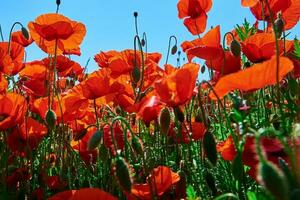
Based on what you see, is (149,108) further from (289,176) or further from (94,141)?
(289,176)

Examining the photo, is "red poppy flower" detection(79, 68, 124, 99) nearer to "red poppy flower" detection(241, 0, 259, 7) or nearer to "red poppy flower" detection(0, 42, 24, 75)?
"red poppy flower" detection(0, 42, 24, 75)

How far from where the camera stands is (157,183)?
1650 millimetres

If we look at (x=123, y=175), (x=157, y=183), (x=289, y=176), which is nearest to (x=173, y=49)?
(x=157, y=183)

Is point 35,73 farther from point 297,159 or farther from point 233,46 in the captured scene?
point 297,159

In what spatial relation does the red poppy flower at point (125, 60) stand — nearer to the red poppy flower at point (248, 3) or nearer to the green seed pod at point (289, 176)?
the red poppy flower at point (248, 3)

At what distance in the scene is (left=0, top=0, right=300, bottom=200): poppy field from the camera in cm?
129

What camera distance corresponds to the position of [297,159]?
883 mm

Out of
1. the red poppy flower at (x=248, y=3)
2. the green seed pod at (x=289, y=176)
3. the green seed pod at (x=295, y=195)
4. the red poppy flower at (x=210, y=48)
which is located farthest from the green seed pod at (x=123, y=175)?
the red poppy flower at (x=248, y=3)

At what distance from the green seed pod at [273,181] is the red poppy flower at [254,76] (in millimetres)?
368

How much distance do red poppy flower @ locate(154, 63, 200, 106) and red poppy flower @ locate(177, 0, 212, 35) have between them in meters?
1.20

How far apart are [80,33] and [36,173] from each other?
793 mm

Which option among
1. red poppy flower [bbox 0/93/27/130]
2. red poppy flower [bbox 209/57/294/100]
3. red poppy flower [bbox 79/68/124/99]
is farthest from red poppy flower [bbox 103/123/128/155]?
red poppy flower [bbox 209/57/294/100]

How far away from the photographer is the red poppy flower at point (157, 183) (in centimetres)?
159

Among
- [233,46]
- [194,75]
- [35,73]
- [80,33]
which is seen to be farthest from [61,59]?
[194,75]
